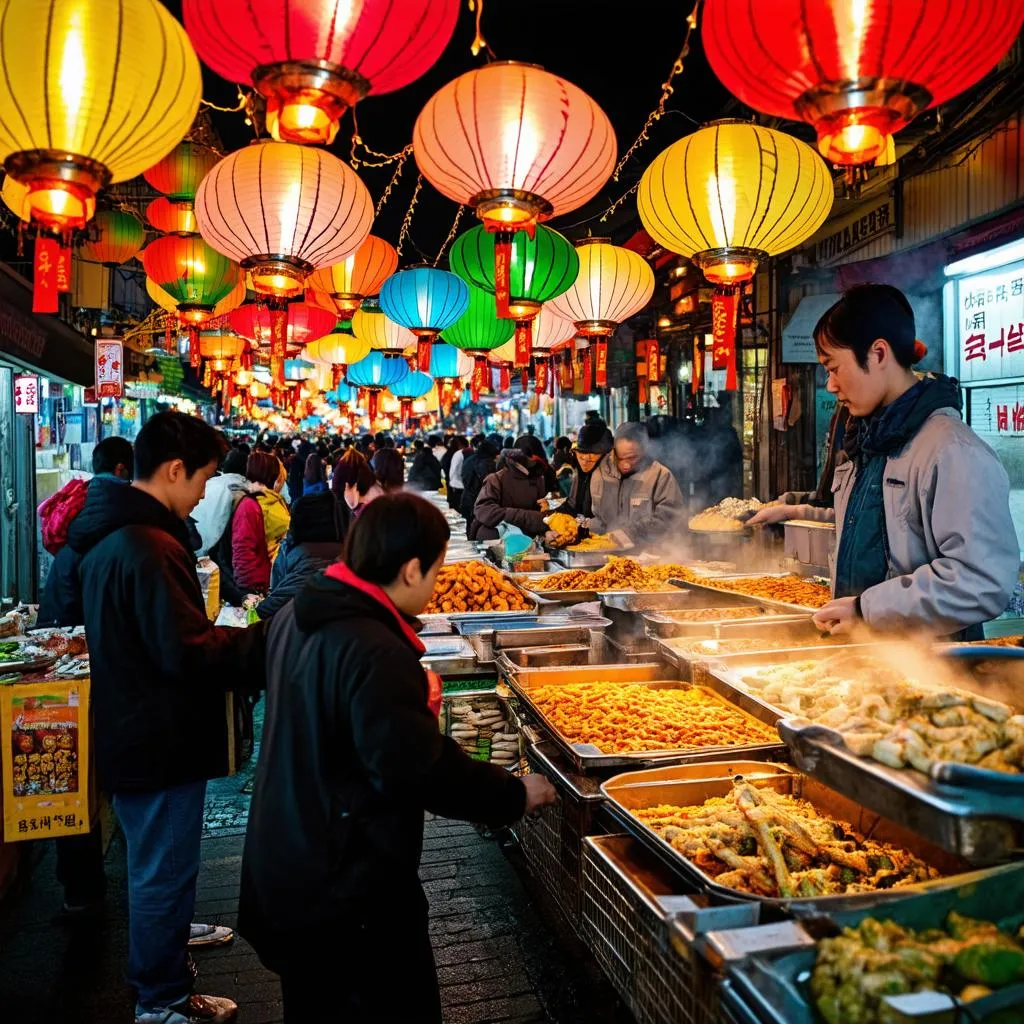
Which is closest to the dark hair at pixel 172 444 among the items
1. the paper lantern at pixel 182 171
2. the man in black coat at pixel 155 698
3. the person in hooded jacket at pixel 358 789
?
the man in black coat at pixel 155 698

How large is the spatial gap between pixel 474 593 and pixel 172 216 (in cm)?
524

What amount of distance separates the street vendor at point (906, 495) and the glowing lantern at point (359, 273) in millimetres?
5768

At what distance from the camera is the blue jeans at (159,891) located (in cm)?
334

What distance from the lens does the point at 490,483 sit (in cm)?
996

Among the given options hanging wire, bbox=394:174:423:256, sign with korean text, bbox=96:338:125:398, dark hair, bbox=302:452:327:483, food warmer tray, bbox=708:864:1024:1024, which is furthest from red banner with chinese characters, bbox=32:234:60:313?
sign with korean text, bbox=96:338:125:398

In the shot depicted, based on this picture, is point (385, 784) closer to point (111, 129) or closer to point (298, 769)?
point (298, 769)

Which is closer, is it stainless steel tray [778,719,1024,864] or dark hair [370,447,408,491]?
stainless steel tray [778,719,1024,864]

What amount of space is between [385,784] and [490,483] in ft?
26.0

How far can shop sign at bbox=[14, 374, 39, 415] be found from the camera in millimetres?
10742

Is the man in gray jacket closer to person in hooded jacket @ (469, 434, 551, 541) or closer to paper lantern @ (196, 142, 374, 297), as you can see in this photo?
person in hooded jacket @ (469, 434, 551, 541)

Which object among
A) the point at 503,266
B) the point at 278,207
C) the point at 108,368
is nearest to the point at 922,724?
the point at 503,266

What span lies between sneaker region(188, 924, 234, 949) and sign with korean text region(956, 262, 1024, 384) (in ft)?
24.3

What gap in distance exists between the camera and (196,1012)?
3.42 m

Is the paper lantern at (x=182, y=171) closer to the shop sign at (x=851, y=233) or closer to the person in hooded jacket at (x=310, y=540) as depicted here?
the person in hooded jacket at (x=310, y=540)
